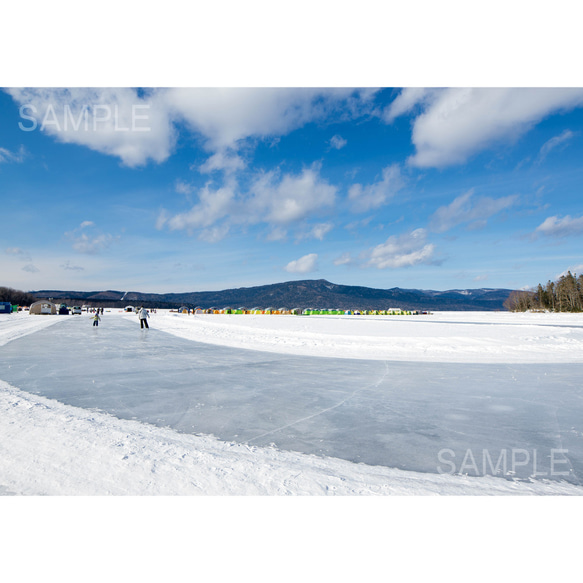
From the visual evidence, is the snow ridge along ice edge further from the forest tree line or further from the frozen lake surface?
the forest tree line

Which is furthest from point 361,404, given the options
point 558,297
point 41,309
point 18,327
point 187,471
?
point 558,297

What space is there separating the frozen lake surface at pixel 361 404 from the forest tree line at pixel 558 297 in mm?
95311

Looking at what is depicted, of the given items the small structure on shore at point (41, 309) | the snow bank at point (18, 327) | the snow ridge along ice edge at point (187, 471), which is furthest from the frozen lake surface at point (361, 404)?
the small structure on shore at point (41, 309)

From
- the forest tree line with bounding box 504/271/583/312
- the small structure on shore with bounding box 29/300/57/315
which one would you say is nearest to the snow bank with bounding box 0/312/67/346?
the small structure on shore with bounding box 29/300/57/315

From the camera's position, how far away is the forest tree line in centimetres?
8585

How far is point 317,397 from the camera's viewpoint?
21.7 ft

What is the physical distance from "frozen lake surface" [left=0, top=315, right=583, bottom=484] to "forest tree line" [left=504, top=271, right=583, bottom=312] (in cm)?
9531

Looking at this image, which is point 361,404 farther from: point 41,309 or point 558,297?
point 558,297

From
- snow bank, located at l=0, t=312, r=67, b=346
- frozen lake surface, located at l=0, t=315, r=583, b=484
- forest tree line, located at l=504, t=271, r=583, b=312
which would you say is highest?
forest tree line, located at l=504, t=271, r=583, b=312

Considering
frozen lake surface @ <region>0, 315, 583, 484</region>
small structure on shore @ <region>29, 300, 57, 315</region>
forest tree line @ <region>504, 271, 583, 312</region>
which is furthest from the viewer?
forest tree line @ <region>504, 271, 583, 312</region>

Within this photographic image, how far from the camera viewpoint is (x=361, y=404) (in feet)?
20.0
